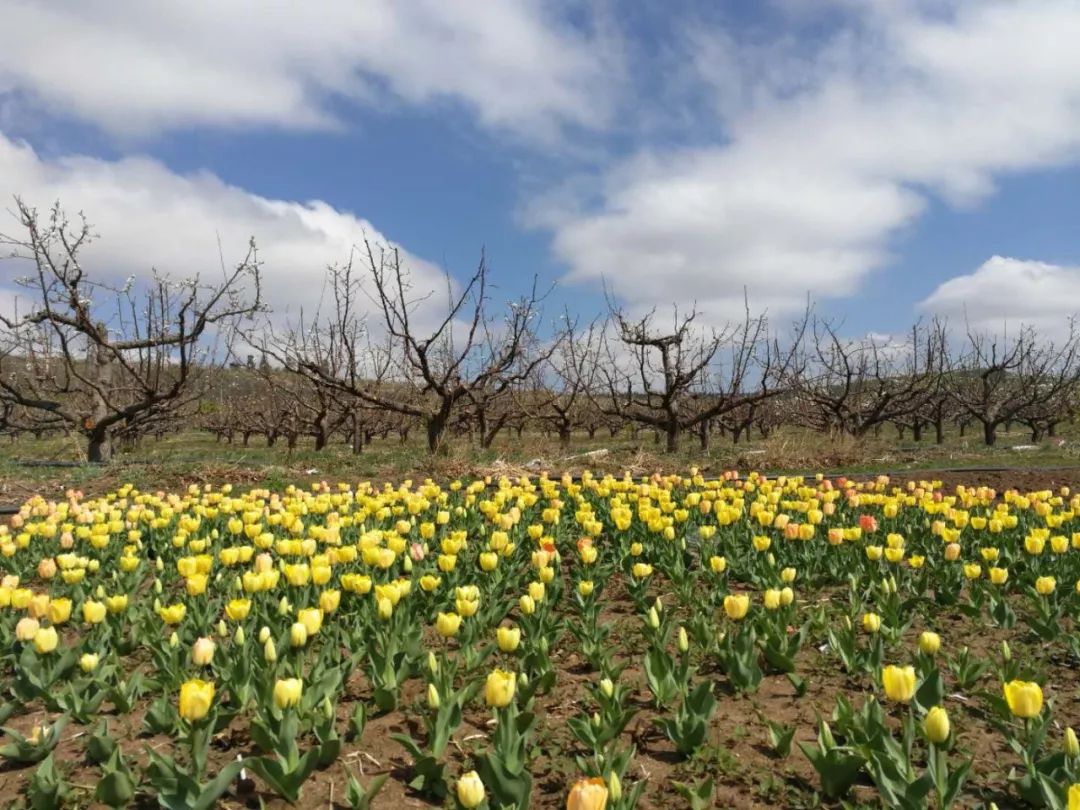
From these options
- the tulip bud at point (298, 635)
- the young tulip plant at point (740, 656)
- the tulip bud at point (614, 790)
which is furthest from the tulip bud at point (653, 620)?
the tulip bud at point (298, 635)

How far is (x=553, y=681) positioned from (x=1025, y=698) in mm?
1700

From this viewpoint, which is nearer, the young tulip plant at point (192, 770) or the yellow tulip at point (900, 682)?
the young tulip plant at point (192, 770)

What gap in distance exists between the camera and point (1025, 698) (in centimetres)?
221

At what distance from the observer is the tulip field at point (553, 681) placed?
2.37m

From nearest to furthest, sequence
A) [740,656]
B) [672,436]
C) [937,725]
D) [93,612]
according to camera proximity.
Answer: [937,725], [740,656], [93,612], [672,436]

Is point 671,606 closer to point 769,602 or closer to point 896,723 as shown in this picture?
point 769,602

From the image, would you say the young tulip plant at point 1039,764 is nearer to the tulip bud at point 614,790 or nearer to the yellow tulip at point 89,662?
the tulip bud at point 614,790

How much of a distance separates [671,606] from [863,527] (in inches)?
61.8

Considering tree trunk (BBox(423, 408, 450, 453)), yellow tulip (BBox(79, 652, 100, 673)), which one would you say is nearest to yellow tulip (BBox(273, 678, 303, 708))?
yellow tulip (BBox(79, 652, 100, 673))

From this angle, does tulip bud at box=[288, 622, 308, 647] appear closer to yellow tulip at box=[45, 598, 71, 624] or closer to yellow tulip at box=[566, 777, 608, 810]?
yellow tulip at box=[45, 598, 71, 624]

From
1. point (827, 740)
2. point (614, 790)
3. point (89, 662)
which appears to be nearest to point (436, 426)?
point (89, 662)

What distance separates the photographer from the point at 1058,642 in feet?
12.4

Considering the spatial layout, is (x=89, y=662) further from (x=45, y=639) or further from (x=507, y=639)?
(x=507, y=639)

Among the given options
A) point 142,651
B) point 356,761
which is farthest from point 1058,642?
point 142,651
